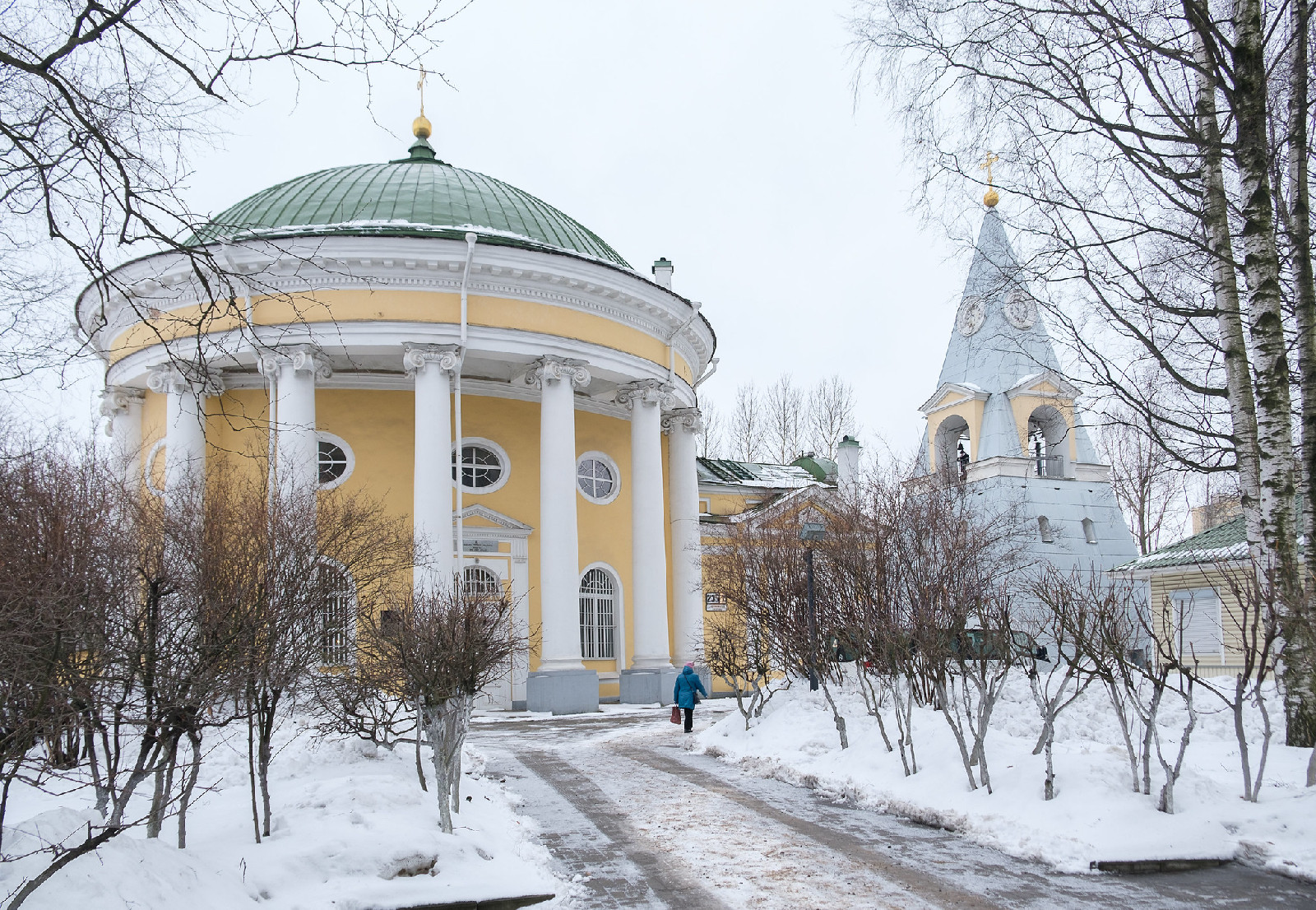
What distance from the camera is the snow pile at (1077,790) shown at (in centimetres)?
730

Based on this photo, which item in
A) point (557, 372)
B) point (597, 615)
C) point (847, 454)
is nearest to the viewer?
point (557, 372)

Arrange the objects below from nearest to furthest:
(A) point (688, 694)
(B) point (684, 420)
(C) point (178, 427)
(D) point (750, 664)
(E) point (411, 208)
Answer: (A) point (688, 694) < (D) point (750, 664) < (C) point (178, 427) < (E) point (411, 208) < (B) point (684, 420)

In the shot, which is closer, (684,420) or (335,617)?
(335,617)

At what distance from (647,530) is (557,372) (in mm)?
4138

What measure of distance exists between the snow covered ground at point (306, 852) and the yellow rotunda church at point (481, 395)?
925cm

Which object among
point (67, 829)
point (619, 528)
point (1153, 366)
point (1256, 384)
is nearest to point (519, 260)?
point (619, 528)

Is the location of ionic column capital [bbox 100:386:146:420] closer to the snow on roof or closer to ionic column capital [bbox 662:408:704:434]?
ionic column capital [bbox 662:408:704:434]

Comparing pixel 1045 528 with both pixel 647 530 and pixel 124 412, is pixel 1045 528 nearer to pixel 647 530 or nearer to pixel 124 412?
pixel 647 530

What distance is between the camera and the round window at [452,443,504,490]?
22594 mm

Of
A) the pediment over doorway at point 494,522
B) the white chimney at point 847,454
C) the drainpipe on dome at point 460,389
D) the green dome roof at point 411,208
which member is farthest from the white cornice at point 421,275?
the white chimney at point 847,454

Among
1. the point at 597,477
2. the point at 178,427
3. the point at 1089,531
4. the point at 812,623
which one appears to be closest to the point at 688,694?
the point at 812,623

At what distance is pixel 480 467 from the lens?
22719mm

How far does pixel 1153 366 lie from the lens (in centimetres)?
1312

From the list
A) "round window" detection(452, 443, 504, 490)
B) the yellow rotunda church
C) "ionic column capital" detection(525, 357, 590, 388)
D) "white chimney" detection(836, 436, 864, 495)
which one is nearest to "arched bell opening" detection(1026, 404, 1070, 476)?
"white chimney" detection(836, 436, 864, 495)
